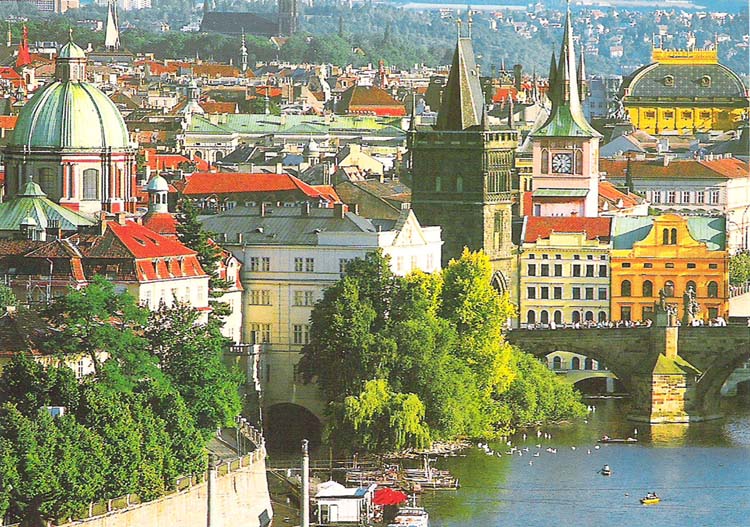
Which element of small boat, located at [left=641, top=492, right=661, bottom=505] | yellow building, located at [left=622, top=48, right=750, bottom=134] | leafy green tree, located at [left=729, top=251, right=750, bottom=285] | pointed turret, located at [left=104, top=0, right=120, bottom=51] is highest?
pointed turret, located at [left=104, top=0, right=120, bottom=51]

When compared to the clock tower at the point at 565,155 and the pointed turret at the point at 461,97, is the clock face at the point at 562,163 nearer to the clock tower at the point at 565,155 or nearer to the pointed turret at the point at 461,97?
the clock tower at the point at 565,155

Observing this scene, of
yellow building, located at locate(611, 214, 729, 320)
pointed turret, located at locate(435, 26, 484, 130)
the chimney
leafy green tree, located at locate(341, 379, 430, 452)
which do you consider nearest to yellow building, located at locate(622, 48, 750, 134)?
yellow building, located at locate(611, 214, 729, 320)

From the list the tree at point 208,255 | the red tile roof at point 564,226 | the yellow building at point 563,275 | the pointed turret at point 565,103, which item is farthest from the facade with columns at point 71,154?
the pointed turret at point 565,103

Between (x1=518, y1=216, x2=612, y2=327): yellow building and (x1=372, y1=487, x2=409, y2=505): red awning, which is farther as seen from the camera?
(x1=518, y1=216, x2=612, y2=327): yellow building

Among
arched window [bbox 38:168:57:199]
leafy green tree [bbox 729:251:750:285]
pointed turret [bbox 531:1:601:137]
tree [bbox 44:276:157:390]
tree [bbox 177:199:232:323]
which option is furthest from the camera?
pointed turret [bbox 531:1:601:137]

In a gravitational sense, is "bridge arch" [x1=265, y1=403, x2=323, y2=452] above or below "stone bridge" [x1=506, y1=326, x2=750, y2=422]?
below

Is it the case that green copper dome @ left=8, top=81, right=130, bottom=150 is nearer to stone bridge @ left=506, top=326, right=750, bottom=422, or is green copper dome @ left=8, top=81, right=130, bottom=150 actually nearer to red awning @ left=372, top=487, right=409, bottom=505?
stone bridge @ left=506, top=326, right=750, bottom=422

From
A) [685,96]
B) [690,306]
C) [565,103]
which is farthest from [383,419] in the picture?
[685,96]
